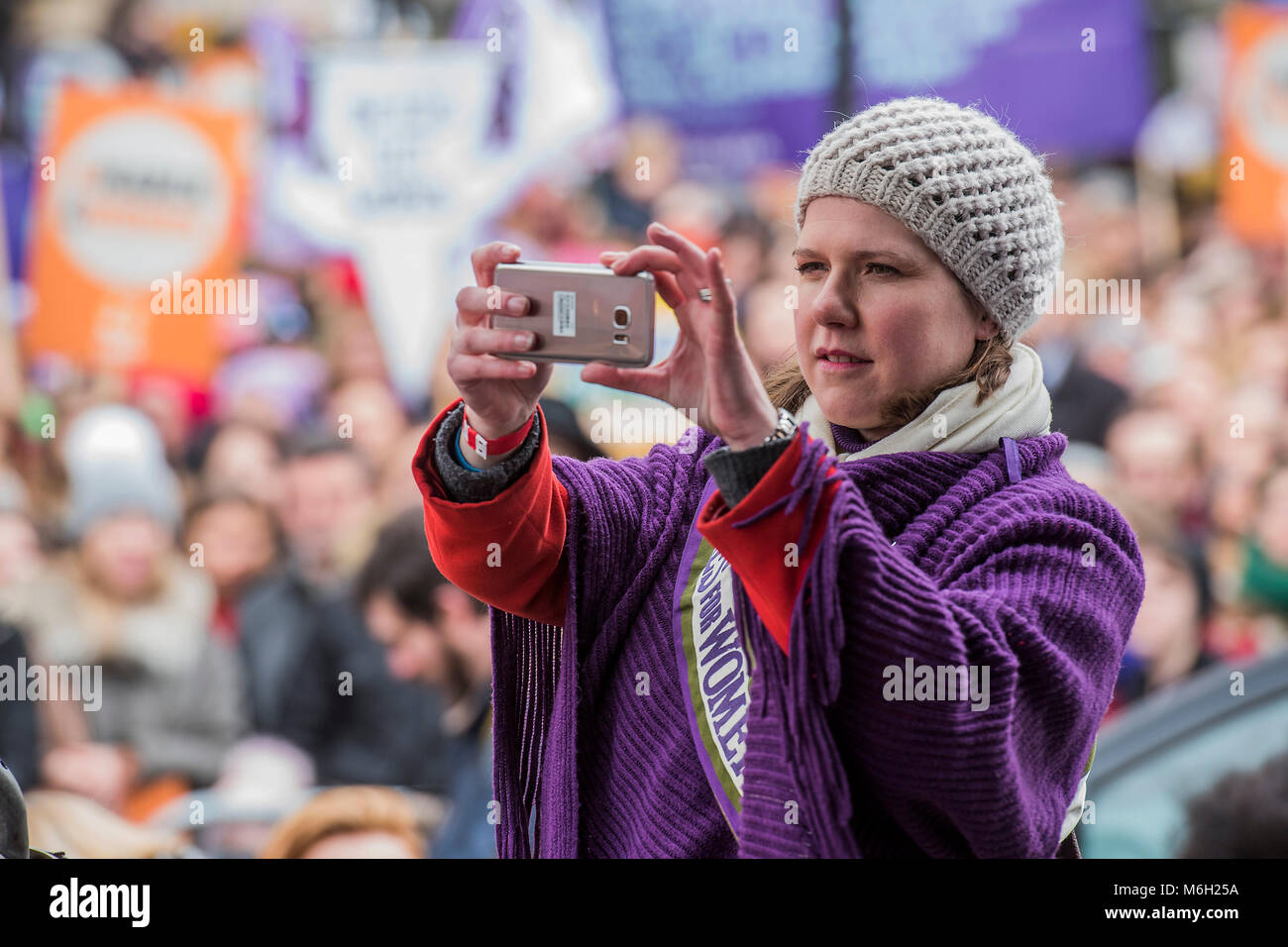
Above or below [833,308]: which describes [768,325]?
above

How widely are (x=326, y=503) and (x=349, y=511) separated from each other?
0.08 metres

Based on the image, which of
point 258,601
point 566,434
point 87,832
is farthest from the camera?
point 258,601

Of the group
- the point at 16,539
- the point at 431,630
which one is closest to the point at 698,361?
the point at 431,630

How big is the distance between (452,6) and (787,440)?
415 cm

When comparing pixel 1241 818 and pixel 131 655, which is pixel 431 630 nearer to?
pixel 131 655

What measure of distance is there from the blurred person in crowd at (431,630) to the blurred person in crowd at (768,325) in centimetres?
121

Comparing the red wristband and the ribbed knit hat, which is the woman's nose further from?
the red wristband

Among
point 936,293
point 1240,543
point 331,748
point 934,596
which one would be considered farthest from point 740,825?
point 1240,543

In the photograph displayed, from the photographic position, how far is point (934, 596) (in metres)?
1.41

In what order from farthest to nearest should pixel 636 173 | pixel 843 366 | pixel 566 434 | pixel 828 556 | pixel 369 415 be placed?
1. pixel 636 173
2. pixel 369 415
3. pixel 566 434
4. pixel 843 366
5. pixel 828 556

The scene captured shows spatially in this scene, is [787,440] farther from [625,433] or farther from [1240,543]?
[1240,543]

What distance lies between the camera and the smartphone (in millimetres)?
1569

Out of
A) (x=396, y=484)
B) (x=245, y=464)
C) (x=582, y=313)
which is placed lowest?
(x=582, y=313)

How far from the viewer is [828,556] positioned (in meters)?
1.38
